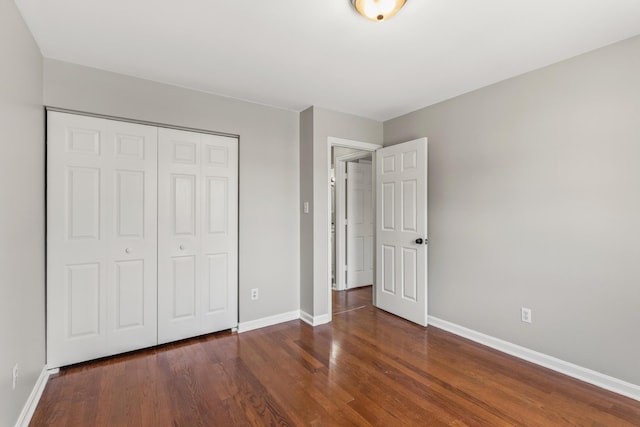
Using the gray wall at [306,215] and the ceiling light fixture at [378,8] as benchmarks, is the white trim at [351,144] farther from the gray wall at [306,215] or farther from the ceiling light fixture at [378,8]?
the ceiling light fixture at [378,8]

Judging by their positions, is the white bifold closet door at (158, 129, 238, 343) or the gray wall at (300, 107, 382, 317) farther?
the gray wall at (300, 107, 382, 317)

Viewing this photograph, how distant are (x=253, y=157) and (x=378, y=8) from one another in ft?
6.27

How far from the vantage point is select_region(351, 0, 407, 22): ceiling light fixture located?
1594mm

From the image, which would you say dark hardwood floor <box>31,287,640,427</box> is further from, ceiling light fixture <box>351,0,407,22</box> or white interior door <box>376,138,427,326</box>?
ceiling light fixture <box>351,0,407,22</box>

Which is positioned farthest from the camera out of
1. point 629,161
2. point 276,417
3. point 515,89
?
point 515,89

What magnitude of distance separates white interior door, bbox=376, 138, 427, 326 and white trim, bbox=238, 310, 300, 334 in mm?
1117

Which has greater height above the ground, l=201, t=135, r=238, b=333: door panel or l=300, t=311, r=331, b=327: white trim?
l=201, t=135, r=238, b=333: door panel

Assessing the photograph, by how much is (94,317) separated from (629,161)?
163 inches

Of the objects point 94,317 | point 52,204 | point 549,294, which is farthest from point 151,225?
point 549,294

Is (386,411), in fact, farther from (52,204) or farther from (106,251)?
(52,204)

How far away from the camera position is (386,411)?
183cm

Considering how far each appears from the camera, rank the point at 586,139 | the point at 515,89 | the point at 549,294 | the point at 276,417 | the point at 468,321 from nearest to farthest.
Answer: the point at 276,417 → the point at 586,139 → the point at 549,294 → the point at 515,89 → the point at 468,321

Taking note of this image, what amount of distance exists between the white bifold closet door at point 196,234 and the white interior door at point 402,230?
5.76 feet

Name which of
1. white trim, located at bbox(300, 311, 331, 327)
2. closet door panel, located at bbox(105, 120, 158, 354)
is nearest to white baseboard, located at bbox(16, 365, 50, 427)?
closet door panel, located at bbox(105, 120, 158, 354)
